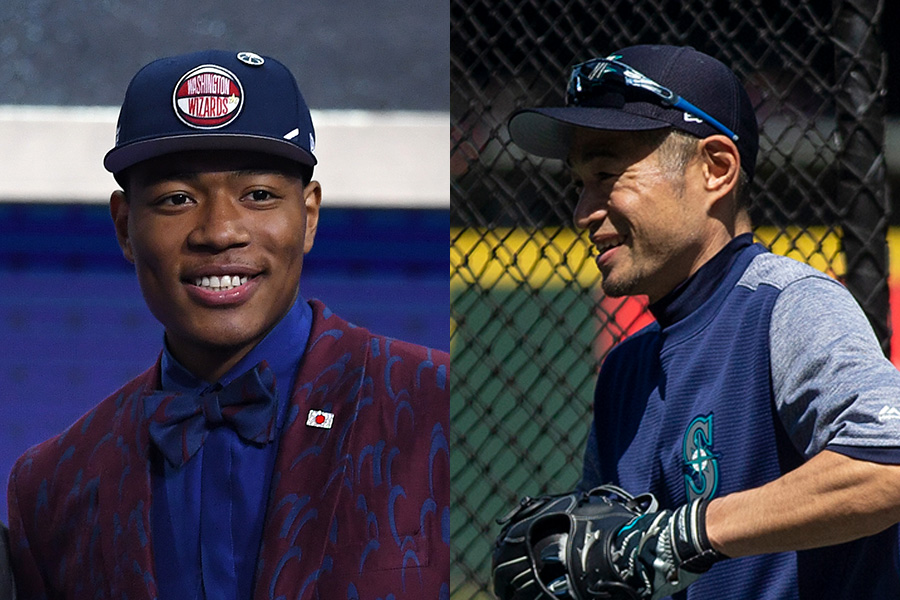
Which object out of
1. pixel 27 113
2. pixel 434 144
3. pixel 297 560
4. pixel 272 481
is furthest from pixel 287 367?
pixel 27 113

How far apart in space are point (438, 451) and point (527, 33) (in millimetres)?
1695

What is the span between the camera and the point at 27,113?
11.4ft

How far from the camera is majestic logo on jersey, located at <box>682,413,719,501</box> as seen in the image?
5.22 feet

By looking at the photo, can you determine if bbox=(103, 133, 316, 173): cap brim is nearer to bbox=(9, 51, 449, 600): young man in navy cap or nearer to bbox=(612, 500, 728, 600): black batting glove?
bbox=(9, 51, 449, 600): young man in navy cap

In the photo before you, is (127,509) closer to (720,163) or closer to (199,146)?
(199,146)

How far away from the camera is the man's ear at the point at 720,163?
178 cm

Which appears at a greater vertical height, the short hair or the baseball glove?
the short hair

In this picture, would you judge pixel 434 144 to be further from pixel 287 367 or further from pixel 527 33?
pixel 287 367

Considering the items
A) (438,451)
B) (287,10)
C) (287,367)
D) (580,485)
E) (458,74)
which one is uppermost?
(287,10)

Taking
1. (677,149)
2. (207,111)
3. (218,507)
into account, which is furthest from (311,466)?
(677,149)

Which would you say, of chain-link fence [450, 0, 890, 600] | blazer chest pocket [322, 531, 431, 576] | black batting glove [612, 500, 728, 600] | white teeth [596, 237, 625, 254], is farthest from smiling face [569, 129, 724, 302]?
chain-link fence [450, 0, 890, 600]

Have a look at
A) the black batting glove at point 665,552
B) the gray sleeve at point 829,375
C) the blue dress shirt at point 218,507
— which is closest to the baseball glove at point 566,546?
the black batting glove at point 665,552

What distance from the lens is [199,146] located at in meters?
1.62

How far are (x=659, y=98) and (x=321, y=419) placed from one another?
715 millimetres
